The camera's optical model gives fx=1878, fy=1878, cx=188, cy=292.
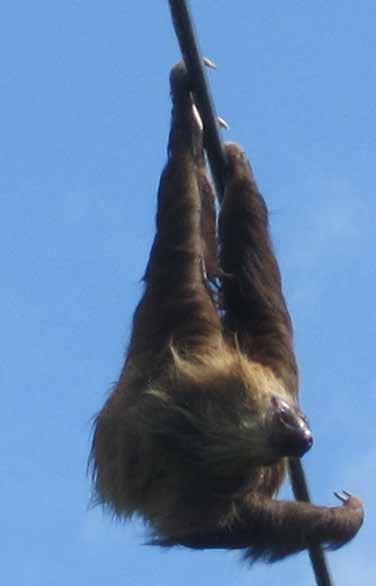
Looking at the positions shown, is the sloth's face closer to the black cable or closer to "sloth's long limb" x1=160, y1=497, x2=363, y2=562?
"sloth's long limb" x1=160, y1=497, x2=363, y2=562

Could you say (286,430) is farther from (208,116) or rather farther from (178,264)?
(208,116)

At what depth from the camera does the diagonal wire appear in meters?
9.95

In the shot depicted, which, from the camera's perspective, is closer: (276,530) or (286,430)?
(286,430)

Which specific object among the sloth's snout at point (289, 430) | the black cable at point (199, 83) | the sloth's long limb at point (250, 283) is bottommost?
the sloth's snout at point (289, 430)

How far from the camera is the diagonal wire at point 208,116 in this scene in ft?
32.7

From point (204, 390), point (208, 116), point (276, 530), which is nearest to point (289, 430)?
point (204, 390)

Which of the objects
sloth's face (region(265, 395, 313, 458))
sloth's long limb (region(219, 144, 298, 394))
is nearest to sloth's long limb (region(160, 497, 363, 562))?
sloth's face (region(265, 395, 313, 458))

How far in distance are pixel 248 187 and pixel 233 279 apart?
1.91ft

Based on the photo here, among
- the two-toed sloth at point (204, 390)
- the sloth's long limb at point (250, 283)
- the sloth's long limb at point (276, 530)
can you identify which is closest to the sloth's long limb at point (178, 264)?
the two-toed sloth at point (204, 390)

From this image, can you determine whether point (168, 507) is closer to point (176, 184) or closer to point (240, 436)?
point (240, 436)

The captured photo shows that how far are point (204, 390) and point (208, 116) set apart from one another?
1781 millimetres

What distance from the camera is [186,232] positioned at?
11258 millimetres

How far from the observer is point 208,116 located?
10.4 meters

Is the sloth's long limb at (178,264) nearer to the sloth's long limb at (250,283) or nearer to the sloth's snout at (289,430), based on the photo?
the sloth's long limb at (250,283)
